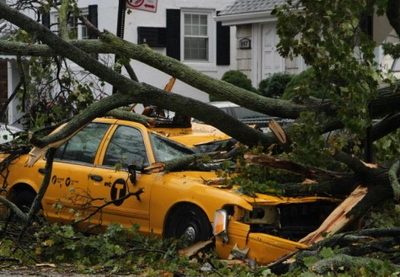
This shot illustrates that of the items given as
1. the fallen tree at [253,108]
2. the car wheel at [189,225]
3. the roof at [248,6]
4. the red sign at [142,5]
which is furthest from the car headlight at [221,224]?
the roof at [248,6]

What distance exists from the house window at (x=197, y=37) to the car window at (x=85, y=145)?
16786 millimetres

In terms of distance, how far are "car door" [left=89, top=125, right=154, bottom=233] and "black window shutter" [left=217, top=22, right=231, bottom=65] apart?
17.4 m

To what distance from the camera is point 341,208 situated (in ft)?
32.7

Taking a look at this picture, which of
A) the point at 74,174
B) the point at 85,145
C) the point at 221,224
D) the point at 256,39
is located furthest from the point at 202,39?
the point at 221,224

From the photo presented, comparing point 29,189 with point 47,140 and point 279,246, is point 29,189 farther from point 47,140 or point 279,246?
point 279,246

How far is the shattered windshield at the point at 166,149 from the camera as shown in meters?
11.4

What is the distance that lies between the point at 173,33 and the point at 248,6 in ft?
7.28

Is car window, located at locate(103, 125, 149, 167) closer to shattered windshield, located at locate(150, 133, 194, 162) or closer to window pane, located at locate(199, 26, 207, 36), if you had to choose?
shattered windshield, located at locate(150, 133, 194, 162)

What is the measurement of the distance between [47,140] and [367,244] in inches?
133

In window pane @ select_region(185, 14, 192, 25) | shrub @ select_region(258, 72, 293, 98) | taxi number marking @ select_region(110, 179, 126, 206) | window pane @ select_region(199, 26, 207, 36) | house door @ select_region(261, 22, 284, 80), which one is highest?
window pane @ select_region(185, 14, 192, 25)

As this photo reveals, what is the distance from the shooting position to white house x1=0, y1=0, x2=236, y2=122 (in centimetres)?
2753

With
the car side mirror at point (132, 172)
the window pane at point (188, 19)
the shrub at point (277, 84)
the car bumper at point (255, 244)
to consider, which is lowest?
the car bumper at point (255, 244)

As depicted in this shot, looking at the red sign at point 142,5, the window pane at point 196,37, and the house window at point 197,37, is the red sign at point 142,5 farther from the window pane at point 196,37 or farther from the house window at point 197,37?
the window pane at point 196,37

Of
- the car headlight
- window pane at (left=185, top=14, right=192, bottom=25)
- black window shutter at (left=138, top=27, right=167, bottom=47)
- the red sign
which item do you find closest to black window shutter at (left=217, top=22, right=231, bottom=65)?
window pane at (left=185, top=14, right=192, bottom=25)
